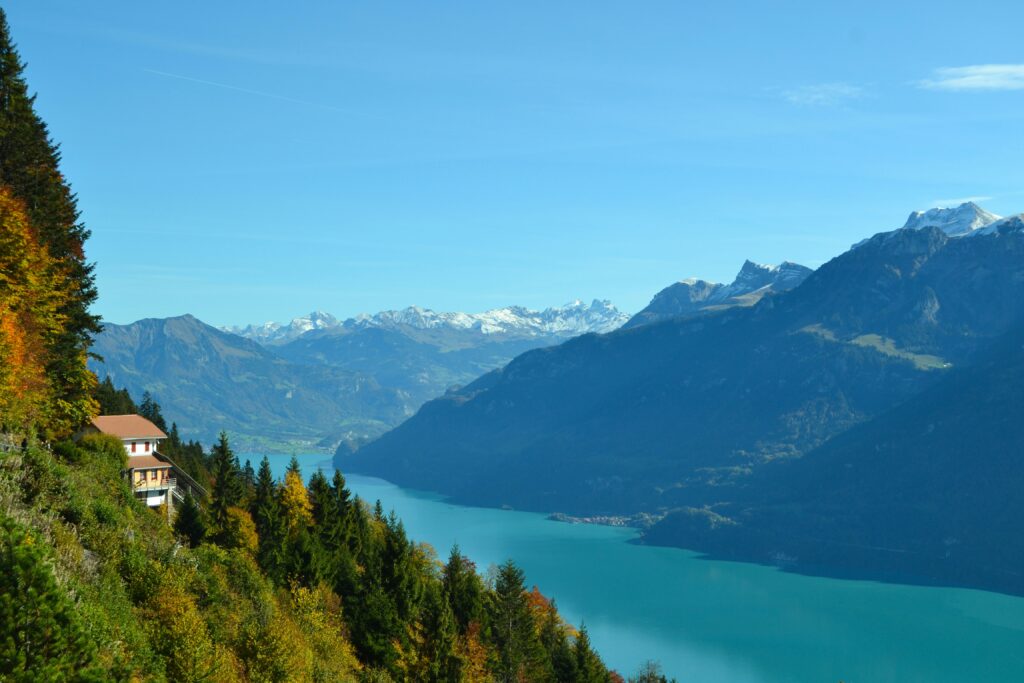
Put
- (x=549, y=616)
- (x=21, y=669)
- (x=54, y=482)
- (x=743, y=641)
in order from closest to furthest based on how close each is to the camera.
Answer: (x=21, y=669) → (x=54, y=482) → (x=549, y=616) → (x=743, y=641)

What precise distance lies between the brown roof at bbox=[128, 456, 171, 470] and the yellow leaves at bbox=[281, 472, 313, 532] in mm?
13642

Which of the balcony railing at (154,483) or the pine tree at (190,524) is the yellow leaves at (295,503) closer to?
the balcony railing at (154,483)

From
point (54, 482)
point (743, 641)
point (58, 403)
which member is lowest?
point (743, 641)

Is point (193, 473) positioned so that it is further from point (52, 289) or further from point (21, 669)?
point (21, 669)

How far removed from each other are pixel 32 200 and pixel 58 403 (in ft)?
39.1

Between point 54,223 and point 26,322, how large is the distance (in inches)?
420

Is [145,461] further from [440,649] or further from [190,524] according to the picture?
[440,649]

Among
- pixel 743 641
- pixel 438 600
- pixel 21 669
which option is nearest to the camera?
pixel 21 669

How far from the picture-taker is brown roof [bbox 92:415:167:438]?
2662 inches

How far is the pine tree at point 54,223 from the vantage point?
166 ft

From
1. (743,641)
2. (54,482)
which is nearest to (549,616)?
(54,482)

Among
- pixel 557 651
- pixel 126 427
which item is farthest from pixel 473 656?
pixel 126 427

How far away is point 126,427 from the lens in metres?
69.3

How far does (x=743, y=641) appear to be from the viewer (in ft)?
603
